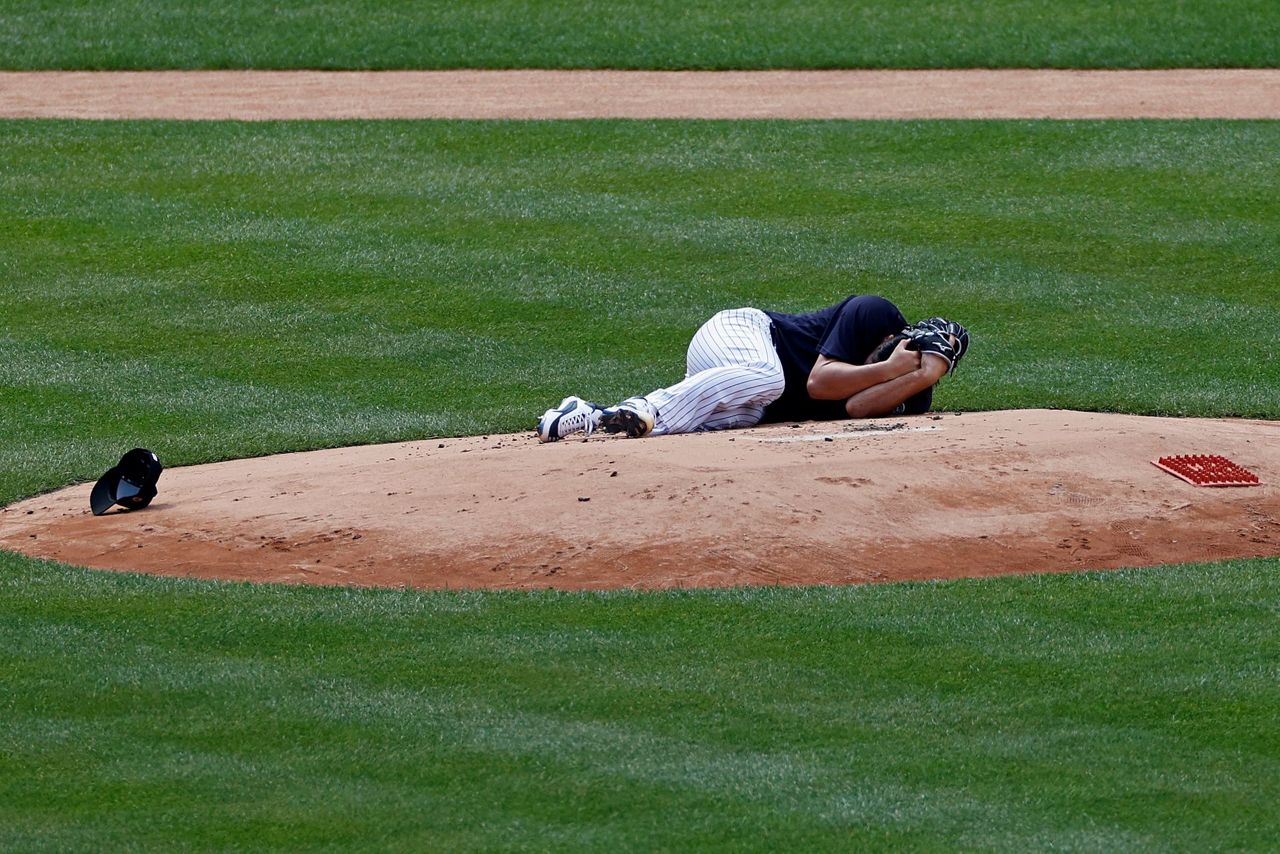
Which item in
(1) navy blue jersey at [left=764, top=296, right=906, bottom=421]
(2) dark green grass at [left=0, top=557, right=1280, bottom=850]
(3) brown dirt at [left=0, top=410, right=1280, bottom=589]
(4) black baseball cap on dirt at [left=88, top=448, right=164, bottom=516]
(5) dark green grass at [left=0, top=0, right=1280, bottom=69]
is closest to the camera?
(2) dark green grass at [left=0, top=557, right=1280, bottom=850]

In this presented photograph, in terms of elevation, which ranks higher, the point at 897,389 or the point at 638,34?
the point at 638,34

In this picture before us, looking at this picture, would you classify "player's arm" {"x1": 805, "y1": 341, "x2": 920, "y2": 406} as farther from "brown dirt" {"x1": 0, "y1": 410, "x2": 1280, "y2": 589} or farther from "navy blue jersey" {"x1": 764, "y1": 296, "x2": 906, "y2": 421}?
"brown dirt" {"x1": 0, "y1": 410, "x2": 1280, "y2": 589}

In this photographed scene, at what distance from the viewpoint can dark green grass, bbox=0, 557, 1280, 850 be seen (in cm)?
468

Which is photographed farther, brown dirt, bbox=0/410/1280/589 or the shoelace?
the shoelace

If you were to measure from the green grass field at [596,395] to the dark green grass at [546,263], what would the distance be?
0.04 metres

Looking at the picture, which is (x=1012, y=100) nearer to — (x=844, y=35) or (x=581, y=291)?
(x=844, y=35)

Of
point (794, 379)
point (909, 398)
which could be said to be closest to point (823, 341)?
point (794, 379)

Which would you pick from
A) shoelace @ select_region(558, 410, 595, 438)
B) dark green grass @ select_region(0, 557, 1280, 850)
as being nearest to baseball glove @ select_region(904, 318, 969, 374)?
shoelace @ select_region(558, 410, 595, 438)

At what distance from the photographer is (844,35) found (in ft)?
64.2

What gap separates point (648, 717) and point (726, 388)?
3281mm

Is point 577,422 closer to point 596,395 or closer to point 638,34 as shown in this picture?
point 596,395

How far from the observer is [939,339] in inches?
331

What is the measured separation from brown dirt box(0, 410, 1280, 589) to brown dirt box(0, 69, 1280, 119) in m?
9.13

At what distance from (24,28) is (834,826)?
57.6ft
